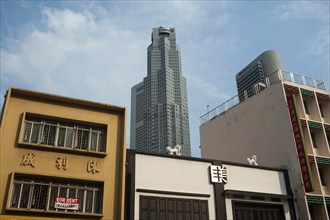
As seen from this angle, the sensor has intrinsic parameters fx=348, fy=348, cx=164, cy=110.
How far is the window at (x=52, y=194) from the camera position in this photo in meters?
16.9

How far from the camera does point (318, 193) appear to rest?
2442 centimetres

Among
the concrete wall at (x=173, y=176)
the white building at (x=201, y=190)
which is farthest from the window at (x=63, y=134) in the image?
the concrete wall at (x=173, y=176)

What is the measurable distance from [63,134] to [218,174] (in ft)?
32.3

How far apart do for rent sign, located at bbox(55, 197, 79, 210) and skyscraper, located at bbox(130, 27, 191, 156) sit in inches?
4895

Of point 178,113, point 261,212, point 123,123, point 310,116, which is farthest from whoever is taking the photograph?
point 178,113

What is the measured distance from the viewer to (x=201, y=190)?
21.2 metres

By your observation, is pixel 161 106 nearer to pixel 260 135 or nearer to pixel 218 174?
pixel 260 135

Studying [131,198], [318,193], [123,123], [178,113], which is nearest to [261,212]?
[318,193]

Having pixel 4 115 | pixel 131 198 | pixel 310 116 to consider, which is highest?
pixel 310 116

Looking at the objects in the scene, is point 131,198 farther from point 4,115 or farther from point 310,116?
point 310,116

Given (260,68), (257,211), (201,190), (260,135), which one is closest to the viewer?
(201,190)

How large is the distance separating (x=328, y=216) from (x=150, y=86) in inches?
6307

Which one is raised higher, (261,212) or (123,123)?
(123,123)

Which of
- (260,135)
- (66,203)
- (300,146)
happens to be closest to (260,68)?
(260,135)
